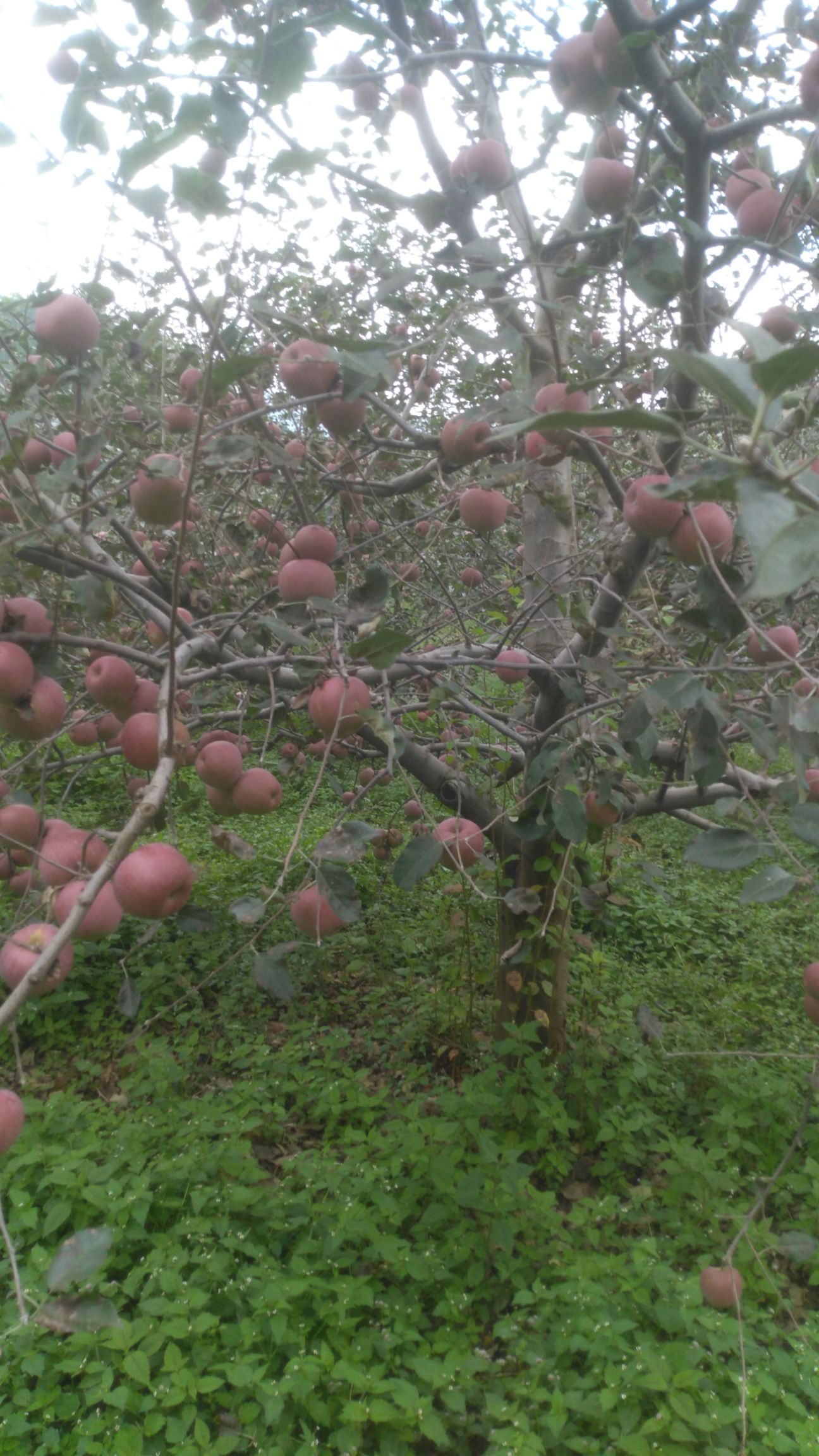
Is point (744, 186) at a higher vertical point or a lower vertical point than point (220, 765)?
higher

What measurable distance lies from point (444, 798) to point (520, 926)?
0.56 m

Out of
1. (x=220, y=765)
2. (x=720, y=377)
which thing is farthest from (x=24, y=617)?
(x=720, y=377)

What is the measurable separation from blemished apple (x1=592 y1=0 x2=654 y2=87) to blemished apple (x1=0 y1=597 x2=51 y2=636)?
1223 mm

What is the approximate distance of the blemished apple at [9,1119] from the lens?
34.1 inches

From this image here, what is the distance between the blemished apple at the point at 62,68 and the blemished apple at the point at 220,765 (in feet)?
5.03

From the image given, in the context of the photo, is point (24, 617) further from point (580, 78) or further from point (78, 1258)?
point (580, 78)

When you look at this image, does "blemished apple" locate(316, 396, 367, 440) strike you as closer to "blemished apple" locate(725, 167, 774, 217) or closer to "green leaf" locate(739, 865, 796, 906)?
"blemished apple" locate(725, 167, 774, 217)

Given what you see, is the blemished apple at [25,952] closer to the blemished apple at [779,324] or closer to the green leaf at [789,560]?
the green leaf at [789,560]

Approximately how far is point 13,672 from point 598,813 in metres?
1.47

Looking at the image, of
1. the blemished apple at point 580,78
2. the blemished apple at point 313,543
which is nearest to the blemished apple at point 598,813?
the blemished apple at point 313,543

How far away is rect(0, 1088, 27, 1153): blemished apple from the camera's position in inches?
34.1

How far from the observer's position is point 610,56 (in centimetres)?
127

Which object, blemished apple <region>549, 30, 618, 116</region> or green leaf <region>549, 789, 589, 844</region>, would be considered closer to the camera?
blemished apple <region>549, 30, 618, 116</region>

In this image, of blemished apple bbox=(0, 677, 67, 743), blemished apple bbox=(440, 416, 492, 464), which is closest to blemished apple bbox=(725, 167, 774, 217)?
blemished apple bbox=(440, 416, 492, 464)
